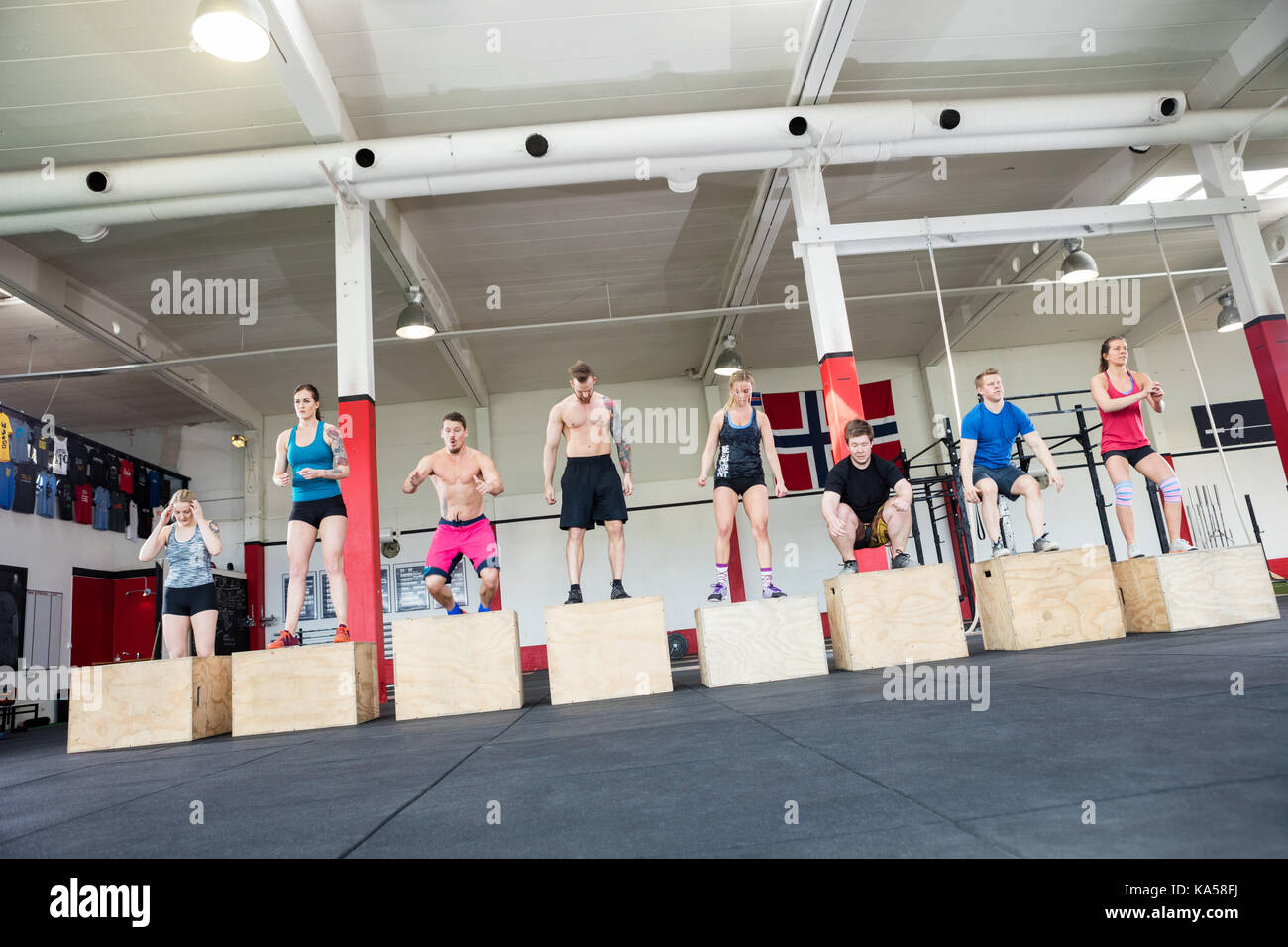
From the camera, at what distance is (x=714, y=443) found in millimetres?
5051

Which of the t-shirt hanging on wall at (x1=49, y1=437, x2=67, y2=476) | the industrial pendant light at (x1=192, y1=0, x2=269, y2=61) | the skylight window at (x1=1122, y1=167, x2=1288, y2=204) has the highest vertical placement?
the skylight window at (x1=1122, y1=167, x2=1288, y2=204)

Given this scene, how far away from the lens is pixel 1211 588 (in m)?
4.48

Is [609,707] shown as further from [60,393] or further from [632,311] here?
[60,393]

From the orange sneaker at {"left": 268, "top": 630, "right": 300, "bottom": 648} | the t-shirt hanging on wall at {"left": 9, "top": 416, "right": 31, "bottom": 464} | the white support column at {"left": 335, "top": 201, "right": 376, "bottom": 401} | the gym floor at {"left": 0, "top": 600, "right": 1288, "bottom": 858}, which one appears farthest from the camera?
the t-shirt hanging on wall at {"left": 9, "top": 416, "right": 31, "bottom": 464}

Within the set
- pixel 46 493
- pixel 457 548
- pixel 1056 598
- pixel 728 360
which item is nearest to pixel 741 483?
pixel 457 548

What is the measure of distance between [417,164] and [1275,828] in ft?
20.9

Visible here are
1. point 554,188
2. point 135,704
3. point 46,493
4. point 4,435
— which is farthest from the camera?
point 46,493

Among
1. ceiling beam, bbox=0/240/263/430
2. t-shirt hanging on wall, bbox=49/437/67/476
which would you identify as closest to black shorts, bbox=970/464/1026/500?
ceiling beam, bbox=0/240/263/430

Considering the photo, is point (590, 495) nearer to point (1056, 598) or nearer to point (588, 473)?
point (588, 473)

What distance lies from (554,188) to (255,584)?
8.39m

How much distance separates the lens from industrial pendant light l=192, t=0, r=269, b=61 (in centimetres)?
406

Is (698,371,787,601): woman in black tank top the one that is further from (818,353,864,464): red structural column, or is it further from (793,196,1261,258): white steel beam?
(793,196,1261,258): white steel beam

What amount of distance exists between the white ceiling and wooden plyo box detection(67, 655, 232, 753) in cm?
420
